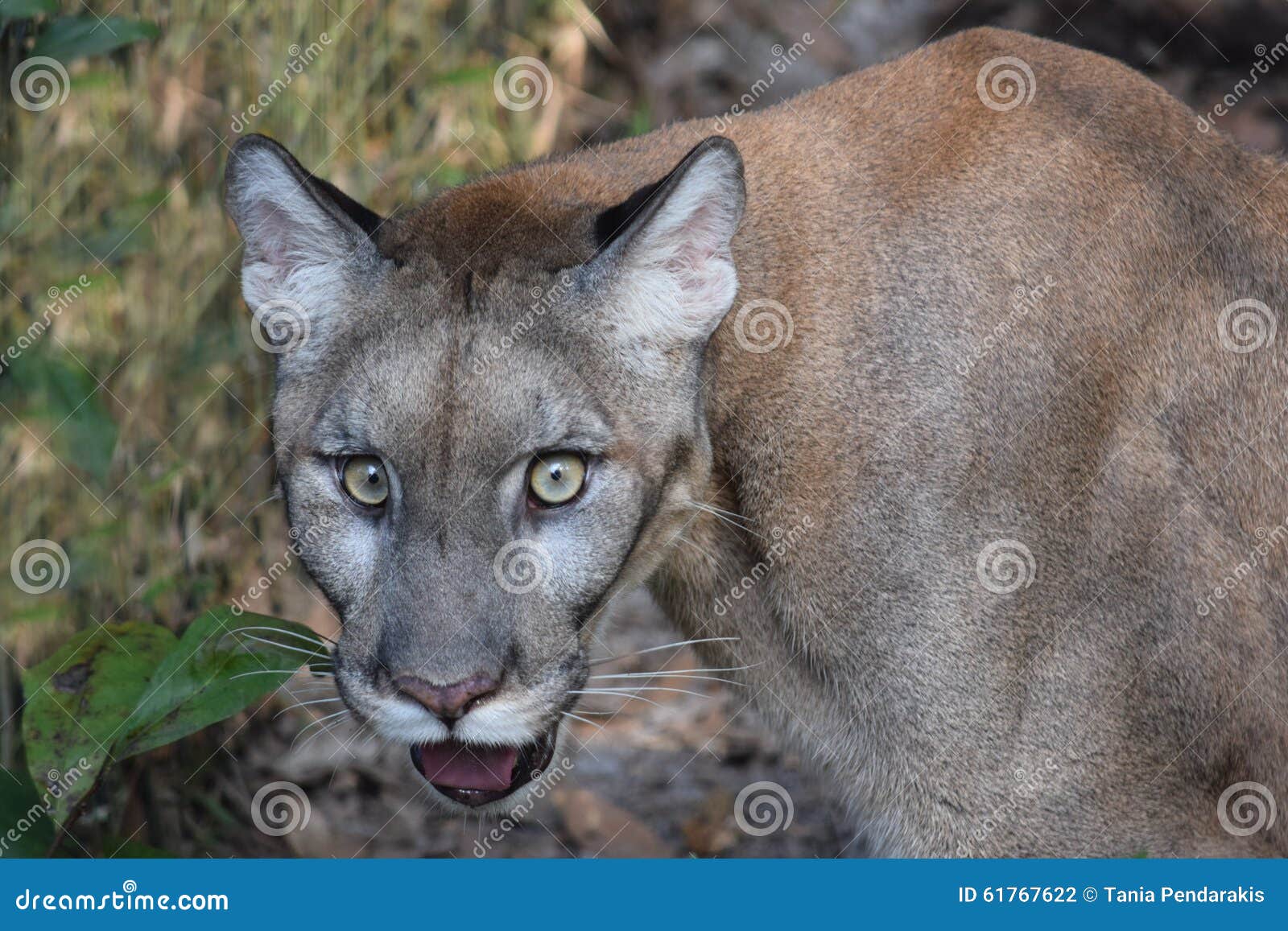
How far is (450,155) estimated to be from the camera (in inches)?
347

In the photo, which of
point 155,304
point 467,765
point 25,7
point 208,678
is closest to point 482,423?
point 467,765

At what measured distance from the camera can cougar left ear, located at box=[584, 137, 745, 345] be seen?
4418 mm

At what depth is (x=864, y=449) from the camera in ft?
15.3

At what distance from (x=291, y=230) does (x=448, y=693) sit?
65.9 inches

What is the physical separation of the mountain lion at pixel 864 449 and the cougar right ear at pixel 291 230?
12mm

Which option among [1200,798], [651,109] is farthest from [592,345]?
[651,109]

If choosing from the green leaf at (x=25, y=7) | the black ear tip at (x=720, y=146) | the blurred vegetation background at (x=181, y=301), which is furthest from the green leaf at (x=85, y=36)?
the black ear tip at (x=720, y=146)

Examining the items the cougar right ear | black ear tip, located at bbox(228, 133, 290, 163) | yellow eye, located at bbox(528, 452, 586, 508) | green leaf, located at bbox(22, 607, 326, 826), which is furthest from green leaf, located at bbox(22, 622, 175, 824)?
black ear tip, located at bbox(228, 133, 290, 163)

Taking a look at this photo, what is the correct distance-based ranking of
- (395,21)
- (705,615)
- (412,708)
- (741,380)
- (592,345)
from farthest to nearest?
(395,21), (705,615), (741,380), (592,345), (412,708)

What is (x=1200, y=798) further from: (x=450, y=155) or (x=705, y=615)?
(x=450, y=155)

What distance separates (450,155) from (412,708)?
17.5 feet

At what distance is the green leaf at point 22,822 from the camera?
5.11 m

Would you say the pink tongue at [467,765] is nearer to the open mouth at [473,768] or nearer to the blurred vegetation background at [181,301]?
the open mouth at [473,768]

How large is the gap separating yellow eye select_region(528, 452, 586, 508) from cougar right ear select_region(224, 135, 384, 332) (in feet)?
2.98
